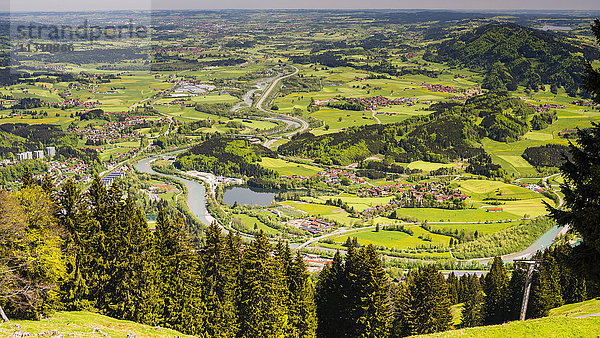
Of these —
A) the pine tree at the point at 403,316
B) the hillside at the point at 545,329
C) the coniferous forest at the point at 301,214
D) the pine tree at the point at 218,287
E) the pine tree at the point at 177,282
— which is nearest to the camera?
the hillside at the point at 545,329

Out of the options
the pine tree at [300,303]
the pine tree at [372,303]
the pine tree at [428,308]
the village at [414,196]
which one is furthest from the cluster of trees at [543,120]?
the pine tree at [300,303]

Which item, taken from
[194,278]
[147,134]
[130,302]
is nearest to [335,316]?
[194,278]

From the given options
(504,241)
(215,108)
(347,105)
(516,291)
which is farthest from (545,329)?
(215,108)

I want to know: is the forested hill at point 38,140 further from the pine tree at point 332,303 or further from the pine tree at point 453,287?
the pine tree at point 332,303

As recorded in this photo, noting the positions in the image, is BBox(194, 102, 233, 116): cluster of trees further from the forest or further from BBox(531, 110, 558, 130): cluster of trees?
the forest

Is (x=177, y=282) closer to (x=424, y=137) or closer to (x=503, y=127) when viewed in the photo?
(x=424, y=137)

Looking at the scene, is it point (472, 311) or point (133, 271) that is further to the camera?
point (472, 311)
